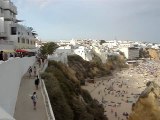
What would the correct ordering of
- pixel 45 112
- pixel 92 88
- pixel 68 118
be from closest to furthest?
pixel 45 112
pixel 68 118
pixel 92 88

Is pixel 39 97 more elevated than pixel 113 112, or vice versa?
pixel 39 97

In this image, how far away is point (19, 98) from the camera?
20141mm

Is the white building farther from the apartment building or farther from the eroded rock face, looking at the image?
the eroded rock face

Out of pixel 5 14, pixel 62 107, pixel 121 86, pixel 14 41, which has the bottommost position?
pixel 121 86

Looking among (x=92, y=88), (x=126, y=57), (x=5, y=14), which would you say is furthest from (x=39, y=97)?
(x=126, y=57)

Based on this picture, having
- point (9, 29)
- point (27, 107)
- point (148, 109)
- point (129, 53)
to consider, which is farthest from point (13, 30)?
point (129, 53)

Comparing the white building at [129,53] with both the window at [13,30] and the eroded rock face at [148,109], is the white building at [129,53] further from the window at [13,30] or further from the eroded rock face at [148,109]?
the window at [13,30]

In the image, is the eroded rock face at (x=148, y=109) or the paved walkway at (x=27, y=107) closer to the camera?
the paved walkway at (x=27, y=107)

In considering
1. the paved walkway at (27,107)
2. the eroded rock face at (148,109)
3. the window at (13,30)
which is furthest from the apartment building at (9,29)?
the paved walkway at (27,107)

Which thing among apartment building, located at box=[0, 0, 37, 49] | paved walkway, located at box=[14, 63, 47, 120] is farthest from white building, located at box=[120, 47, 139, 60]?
paved walkway, located at box=[14, 63, 47, 120]

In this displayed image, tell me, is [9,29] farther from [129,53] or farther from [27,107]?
[129,53]

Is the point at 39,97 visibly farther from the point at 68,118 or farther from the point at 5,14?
the point at 5,14

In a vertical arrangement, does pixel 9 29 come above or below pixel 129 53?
above

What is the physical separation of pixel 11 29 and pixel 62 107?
20664mm
